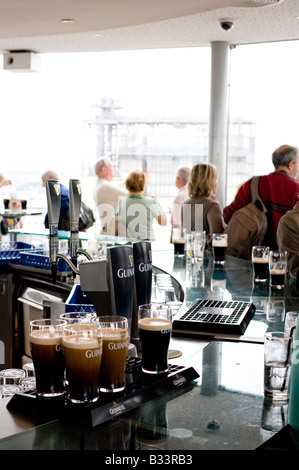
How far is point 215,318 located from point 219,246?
5.62ft

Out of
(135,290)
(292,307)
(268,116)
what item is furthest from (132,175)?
(135,290)

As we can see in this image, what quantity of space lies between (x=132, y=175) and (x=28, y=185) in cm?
393

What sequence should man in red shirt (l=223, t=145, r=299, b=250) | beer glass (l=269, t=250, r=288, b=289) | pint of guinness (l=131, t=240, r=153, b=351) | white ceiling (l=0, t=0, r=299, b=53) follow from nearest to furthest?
pint of guinness (l=131, t=240, r=153, b=351)
beer glass (l=269, t=250, r=288, b=289)
man in red shirt (l=223, t=145, r=299, b=250)
white ceiling (l=0, t=0, r=299, b=53)

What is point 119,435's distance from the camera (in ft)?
3.97

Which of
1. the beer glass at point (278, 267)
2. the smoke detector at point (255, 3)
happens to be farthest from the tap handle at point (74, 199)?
the smoke detector at point (255, 3)

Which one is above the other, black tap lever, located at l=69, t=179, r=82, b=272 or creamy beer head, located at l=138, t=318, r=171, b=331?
black tap lever, located at l=69, t=179, r=82, b=272

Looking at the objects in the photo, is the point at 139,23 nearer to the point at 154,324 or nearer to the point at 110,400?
the point at 154,324

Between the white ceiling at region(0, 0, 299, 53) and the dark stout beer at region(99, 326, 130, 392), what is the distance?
3.81 m

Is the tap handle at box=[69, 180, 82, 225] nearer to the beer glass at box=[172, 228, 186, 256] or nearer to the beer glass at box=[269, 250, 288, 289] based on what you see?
the beer glass at box=[269, 250, 288, 289]

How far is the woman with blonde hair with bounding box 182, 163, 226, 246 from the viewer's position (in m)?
4.82

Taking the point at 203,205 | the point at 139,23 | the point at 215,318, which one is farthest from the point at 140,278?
the point at 139,23

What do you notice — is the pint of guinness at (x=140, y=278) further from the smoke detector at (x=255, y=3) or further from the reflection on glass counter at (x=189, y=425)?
the smoke detector at (x=255, y=3)

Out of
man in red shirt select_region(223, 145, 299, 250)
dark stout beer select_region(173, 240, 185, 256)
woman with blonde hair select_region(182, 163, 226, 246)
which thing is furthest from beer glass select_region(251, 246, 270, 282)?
woman with blonde hair select_region(182, 163, 226, 246)
